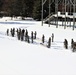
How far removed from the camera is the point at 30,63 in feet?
49.1

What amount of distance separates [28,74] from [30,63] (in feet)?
7.79

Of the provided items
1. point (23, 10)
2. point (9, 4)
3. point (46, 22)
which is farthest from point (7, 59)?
point (9, 4)

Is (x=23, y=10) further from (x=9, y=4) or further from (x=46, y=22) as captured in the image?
(x=46, y=22)

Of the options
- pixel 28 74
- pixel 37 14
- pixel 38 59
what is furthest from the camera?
pixel 37 14

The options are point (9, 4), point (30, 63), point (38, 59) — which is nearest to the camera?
point (30, 63)

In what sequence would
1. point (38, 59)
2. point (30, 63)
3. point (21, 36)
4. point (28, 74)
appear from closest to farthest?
point (28, 74) → point (30, 63) → point (38, 59) → point (21, 36)

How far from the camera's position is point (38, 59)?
16.2 metres

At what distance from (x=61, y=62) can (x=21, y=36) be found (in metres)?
13.5

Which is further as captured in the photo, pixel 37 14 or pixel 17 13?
pixel 17 13

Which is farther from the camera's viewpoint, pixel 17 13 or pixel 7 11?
pixel 7 11

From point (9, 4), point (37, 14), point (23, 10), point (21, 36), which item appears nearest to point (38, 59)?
point (21, 36)

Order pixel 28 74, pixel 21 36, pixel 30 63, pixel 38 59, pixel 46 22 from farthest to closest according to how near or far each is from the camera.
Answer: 1. pixel 46 22
2. pixel 21 36
3. pixel 38 59
4. pixel 30 63
5. pixel 28 74

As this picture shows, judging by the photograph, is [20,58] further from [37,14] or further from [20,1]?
[20,1]

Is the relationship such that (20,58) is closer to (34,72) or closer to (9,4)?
(34,72)
